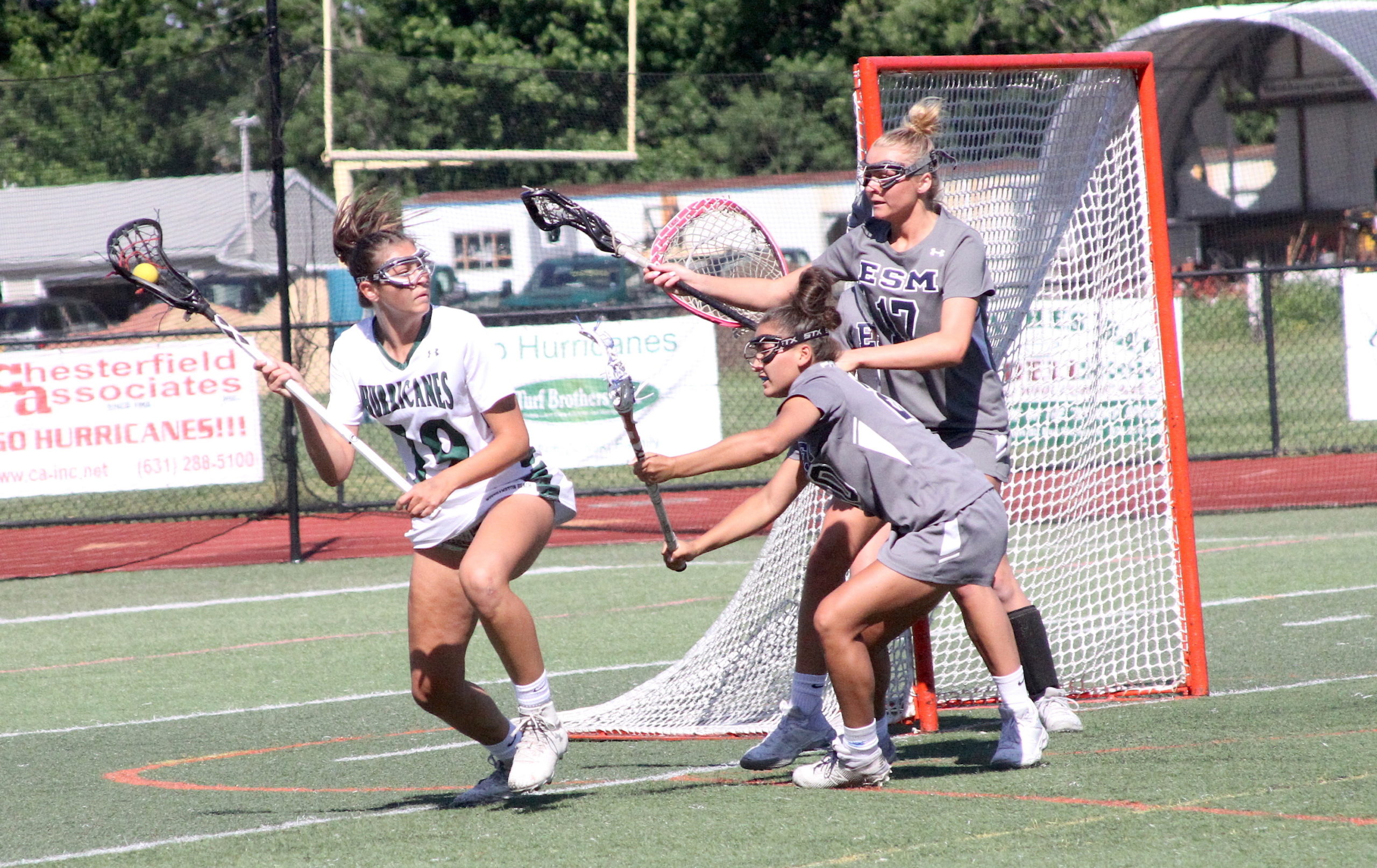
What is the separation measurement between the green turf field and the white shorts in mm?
832

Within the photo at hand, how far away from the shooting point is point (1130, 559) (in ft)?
24.6

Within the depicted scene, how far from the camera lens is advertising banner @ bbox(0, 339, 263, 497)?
12758mm

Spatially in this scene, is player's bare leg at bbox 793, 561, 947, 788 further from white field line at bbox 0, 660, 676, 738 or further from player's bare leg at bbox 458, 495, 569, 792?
white field line at bbox 0, 660, 676, 738

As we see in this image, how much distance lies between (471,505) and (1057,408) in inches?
132

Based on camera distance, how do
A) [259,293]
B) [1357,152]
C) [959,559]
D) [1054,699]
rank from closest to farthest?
1. [959,559]
2. [1054,699]
3. [259,293]
4. [1357,152]

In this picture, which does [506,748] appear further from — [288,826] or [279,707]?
[279,707]

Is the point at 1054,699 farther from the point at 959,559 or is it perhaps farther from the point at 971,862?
the point at 971,862

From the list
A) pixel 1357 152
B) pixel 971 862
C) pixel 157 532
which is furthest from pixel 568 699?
pixel 1357 152

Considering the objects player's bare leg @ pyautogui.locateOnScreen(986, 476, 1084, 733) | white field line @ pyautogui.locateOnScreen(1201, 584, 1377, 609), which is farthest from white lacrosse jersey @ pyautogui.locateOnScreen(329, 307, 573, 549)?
white field line @ pyautogui.locateOnScreen(1201, 584, 1377, 609)

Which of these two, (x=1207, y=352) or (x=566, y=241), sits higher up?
(x=566, y=241)

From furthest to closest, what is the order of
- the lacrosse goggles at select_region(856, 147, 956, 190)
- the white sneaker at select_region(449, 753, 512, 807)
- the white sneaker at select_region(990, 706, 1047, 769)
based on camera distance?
1. the lacrosse goggles at select_region(856, 147, 956, 190)
2. the white sneaker at select_region(990, 706, 1047, 769)
3. the white sneaker at select_region(449, 753, 512, 807)

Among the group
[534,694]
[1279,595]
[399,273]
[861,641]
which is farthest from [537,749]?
[1279,595]

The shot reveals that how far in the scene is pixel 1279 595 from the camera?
9.12 metres

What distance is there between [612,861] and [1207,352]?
1517 cm
